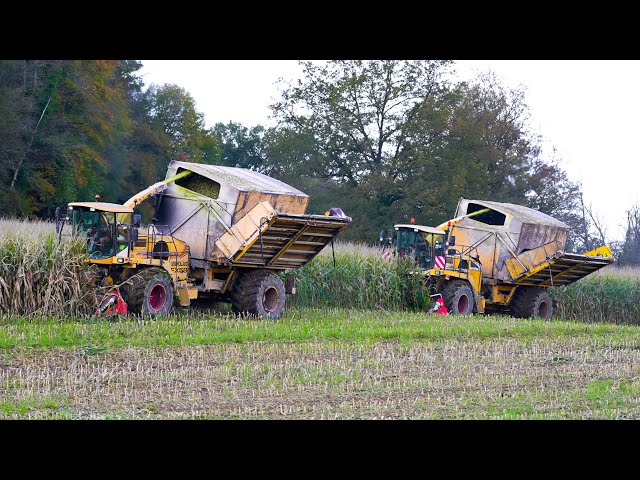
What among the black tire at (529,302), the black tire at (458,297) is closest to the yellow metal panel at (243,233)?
the black tire at (458,297)

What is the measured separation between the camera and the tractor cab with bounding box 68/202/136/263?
1623 cm

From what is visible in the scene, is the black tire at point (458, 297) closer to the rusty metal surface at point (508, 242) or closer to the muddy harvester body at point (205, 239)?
the rusty metal surface at point (508, 242)

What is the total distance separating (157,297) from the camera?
54.2 feet

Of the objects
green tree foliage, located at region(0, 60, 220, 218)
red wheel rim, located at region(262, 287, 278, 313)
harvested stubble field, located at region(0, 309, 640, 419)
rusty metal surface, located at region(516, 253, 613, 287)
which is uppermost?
green tree foliage, located at region(0, 60, 220, 218)

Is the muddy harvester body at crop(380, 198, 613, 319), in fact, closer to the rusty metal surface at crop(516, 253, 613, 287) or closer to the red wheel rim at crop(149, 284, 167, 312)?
the rusty metal surface at crop(516, 253, 613, 287)

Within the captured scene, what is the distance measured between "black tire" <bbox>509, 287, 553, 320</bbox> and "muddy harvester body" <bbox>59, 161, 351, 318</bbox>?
339 inches

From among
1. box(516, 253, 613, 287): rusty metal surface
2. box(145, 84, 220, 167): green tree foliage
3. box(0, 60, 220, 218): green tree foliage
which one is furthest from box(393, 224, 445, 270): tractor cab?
box(145, 84, 220, 167): green tree foliage

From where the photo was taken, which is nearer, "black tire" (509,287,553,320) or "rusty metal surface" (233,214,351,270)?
"rusty metal surface" (233,214,351,270)

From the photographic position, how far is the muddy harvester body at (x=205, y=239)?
16.3m

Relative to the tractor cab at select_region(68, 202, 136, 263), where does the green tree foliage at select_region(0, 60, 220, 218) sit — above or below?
above

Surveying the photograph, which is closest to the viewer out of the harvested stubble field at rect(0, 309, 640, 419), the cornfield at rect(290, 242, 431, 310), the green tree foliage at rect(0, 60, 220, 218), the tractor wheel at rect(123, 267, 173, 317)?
the harvested stubble field at rect(0, 309, 640, 419)

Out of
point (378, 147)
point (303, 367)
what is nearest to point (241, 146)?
point (378, 147)

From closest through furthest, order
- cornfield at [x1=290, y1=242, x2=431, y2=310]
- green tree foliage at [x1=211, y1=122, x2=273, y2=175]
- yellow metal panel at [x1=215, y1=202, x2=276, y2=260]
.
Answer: yellow metal panel at [x1=215, y1=202, x2=276, y2=260] < cornfield at [x1=290, y1=242, x2=431, y2=310] < green tree foliage at [x1=211, y1=122, x2=273, y2=175]
